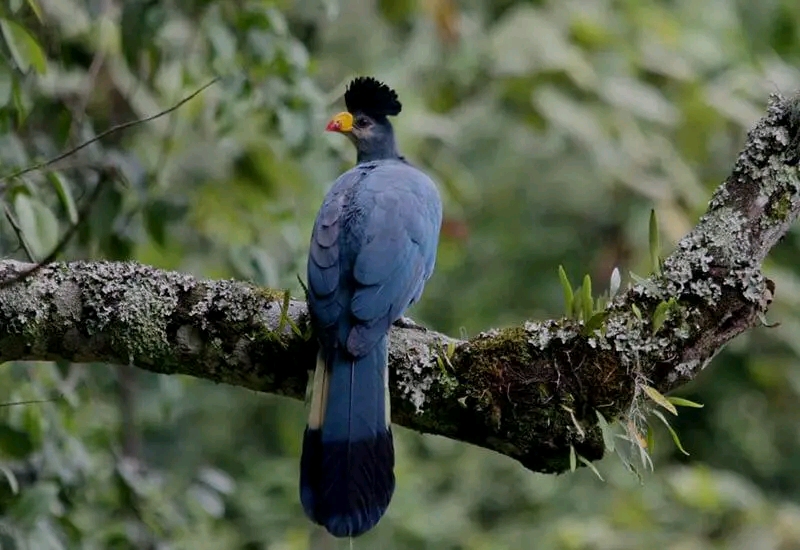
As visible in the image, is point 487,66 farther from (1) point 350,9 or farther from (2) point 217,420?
(2) point 217,420

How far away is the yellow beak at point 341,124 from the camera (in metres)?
4.66

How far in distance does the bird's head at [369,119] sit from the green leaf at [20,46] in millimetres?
1490

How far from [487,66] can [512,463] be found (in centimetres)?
237

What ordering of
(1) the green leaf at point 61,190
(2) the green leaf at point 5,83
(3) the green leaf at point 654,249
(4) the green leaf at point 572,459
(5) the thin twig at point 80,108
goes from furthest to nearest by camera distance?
(5) the thin twig at point 80,108 → (1) the green leaf at point 61,190 → (2) the green leaf at point 5,83 → (3) the green leaf at point 654,249 → (4) the green leaf at point 572,459

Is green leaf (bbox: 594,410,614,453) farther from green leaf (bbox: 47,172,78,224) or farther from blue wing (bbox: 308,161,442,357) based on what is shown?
green leaf (bbox: 47,172,78,224)

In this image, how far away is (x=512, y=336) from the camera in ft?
9.79

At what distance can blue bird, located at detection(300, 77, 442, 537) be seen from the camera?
9.75 ft

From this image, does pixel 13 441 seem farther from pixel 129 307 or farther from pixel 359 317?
pixel 359 317

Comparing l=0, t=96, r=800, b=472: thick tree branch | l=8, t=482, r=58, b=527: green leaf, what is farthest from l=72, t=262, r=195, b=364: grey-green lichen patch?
l=8, t=482, r=58, b=527: green leaf

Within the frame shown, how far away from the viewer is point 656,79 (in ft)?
22.2

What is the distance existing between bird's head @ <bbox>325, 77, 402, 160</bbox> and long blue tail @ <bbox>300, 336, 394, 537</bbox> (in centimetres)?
167

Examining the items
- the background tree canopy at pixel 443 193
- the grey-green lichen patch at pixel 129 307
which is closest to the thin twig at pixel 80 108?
the background tree canopy at pixel 443 193

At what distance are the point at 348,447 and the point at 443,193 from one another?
9.19ft

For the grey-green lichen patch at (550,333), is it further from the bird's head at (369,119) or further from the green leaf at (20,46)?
the bird's head at (369,119)
